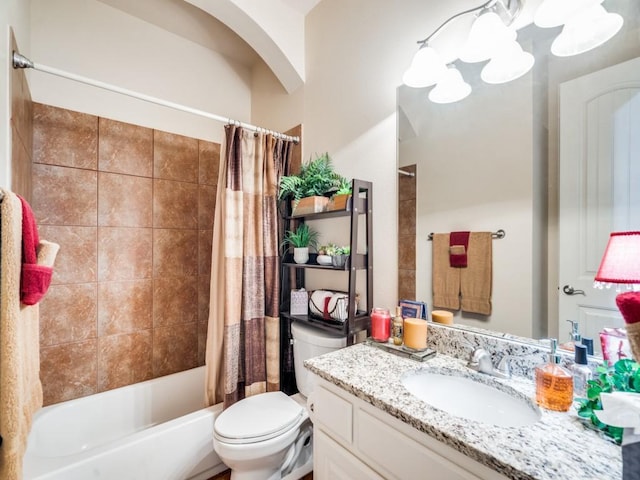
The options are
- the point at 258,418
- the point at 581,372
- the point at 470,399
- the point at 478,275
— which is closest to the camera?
the point at 581,372

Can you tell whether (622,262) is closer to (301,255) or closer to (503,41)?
(503,41)

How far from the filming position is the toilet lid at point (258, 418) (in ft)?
4.26

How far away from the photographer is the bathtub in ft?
4.07

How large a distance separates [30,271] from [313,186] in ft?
4.19

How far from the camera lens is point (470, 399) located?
1.00 metres

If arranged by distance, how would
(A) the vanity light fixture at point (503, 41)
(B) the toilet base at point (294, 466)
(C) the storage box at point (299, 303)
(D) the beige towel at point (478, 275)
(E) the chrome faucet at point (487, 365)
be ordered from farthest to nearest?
(C) the storage box at point (299, 303)
(B) the toilet base at point (294, 466)
(D) the beige towel at point (478, 275)
(E) the chrome faucet at point (487, 365)
(A) the vanity light fixture at point (503, 41)

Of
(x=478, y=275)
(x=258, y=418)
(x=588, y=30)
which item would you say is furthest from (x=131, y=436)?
(x=588, y=30)

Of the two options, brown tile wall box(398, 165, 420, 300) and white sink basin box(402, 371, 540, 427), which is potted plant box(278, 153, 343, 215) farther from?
white sink basin box(402, 371, 540, 427)

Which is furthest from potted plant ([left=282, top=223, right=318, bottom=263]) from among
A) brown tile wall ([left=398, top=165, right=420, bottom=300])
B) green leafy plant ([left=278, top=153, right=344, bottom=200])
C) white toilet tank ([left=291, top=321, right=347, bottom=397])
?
brown tile wall ([left=398, top=165, right=420, bottom=300])

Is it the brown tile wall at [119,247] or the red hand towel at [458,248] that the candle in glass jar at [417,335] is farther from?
the brown tile wall at [119,247]

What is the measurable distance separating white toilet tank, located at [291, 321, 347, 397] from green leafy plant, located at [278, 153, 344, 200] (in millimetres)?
786

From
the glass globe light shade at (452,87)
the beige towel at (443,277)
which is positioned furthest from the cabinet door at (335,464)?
the glass globe light shade at (452,87)

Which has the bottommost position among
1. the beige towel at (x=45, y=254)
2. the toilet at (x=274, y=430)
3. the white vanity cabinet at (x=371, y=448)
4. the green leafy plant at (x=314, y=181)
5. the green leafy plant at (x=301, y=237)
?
the toilet at (x=274, y=430)

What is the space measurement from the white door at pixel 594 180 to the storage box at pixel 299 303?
120cm
